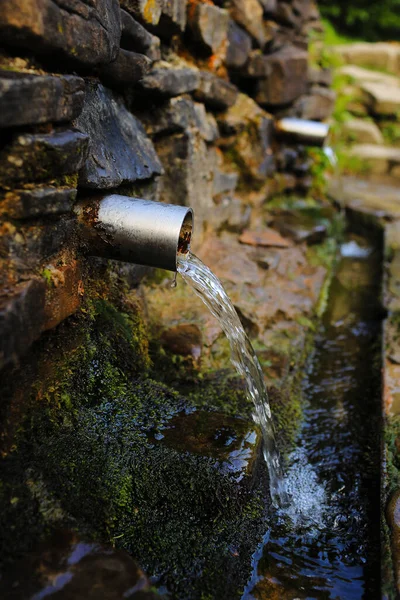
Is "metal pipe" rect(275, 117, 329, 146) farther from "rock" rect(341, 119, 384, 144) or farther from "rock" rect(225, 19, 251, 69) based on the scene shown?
"rock" rect(341, 119, 384, 144)

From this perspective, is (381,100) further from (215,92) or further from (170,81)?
(170,81)

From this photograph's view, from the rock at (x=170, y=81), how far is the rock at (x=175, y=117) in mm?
62

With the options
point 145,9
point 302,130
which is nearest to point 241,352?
point 145,9

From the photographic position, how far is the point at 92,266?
2.44 m

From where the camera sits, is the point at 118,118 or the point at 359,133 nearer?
the point at 118,118

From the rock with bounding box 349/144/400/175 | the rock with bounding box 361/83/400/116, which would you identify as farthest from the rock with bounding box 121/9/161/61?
Result: the rock with bounding box 361/83/400/116

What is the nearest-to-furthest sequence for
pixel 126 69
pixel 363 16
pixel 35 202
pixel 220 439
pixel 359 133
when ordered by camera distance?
pixel 35 202 < pixel 220 439 < pixel 126 69 < pixel 359 133 < pixel 363 16

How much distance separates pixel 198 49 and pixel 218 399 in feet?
8.09

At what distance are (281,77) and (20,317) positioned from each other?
4.27m

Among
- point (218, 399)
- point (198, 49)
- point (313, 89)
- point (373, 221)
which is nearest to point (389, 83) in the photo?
point (313, 89)

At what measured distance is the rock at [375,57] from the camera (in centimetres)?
993

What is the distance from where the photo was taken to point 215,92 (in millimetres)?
4082

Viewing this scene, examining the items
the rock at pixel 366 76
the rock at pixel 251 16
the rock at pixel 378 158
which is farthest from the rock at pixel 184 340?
the rock at pixel 366 76

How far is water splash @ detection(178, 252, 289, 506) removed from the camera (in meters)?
2.51
